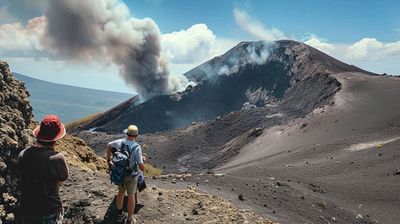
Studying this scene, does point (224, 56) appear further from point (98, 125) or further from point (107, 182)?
point (107, 182)

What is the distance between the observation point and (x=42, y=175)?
5.95 metres

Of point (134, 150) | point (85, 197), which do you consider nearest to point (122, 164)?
point (134, 150)

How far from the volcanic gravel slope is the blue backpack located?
609 centimetres

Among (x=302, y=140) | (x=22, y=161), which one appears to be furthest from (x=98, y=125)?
(x=22, y=161)

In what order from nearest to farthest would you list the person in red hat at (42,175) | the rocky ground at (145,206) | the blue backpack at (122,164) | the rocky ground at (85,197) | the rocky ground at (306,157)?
the person in red hat at (42,175), the rocky ground at (85,197), the blue backpack at (122,164), the rocky ground at (145,206), the rocky ground at (306,157)

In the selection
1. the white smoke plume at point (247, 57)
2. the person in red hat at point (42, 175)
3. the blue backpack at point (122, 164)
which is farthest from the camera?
the white smoke plume at point (247, 57)

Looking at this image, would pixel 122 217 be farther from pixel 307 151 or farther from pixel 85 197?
pixel 307 151

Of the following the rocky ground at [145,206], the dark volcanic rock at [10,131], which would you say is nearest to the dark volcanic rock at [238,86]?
the rocky ground at [145,206]

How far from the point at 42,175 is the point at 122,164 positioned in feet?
10.8

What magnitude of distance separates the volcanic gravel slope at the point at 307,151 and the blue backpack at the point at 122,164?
609 centimetres

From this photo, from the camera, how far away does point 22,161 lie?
6.00m

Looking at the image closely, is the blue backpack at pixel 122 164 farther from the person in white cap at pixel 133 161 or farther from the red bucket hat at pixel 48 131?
the red bucket hat at pixel 48 131

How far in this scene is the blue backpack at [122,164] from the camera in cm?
919

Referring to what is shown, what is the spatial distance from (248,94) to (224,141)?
3518cm
